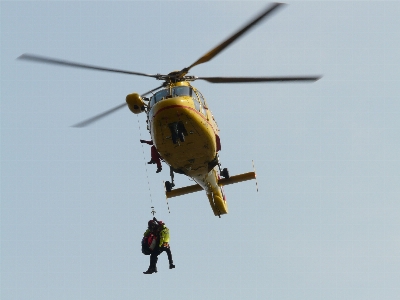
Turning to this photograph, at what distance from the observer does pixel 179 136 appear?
62.7 feet

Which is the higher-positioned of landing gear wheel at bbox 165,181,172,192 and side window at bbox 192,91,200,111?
side window at bbox 192,91,200,111

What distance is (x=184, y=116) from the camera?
18906 mm

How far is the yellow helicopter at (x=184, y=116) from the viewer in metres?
18.9

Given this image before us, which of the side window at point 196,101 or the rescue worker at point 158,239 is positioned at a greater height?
the side window at point 196,101

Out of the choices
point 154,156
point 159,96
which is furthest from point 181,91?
point 154,156

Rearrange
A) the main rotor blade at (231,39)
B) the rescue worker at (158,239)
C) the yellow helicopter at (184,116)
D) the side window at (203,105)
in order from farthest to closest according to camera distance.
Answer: the rescue worker at (158,239) → the side window at (203,105) → the yellow helicopter at (184,116) → the main rotor blade at (231,39)

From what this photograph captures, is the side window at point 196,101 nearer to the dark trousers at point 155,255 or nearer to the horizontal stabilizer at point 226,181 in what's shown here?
the horizontal stabilizer at point 226,181

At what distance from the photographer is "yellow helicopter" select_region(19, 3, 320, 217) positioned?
62.1 ft

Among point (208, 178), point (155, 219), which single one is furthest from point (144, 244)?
point (208, 178)

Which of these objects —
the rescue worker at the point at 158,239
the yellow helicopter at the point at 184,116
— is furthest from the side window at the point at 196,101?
the rescue worker at the point at 158,239

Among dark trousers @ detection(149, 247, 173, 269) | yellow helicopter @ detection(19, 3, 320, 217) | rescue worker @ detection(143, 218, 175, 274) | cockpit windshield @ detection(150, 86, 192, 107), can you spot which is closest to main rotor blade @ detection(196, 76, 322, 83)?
yellow helicopter @ detection(19, 3, 320, 217)

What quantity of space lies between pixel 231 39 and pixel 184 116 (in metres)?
2.46

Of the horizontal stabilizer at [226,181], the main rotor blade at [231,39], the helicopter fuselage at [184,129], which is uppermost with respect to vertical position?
the main rotor blade at [231,39]

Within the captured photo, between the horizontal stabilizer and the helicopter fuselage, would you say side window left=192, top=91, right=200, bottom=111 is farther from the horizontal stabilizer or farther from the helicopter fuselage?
the horizontal stabilizer
